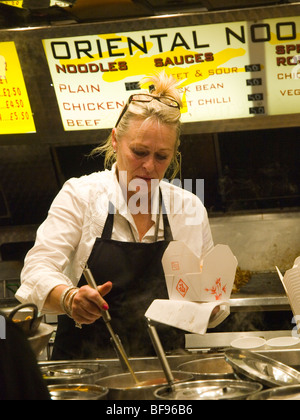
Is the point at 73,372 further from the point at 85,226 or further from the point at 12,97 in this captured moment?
the point at 12,97

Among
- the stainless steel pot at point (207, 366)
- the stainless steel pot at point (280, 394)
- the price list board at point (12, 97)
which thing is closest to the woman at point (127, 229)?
the stainless steel pot at point (207, 366)

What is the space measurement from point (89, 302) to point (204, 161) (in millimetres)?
2323

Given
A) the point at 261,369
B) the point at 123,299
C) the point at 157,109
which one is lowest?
the point at 123,299

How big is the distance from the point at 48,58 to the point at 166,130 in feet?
5.15

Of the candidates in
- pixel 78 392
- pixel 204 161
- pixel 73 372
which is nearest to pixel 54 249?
pixel 73 372

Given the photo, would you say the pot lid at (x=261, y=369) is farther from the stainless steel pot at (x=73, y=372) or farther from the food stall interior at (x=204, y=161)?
the food stall interior at (x=204, y=161)

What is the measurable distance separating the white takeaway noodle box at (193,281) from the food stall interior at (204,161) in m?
1.70

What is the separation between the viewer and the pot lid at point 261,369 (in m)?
1.44

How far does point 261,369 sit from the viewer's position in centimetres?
154

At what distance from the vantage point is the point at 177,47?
3469 millimetres

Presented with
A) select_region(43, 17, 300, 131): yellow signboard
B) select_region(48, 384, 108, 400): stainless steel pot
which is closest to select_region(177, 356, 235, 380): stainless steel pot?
select_region(48, 384, 108, 400): stainless steel pot

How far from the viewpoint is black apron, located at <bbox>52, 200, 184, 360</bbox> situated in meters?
2.33
